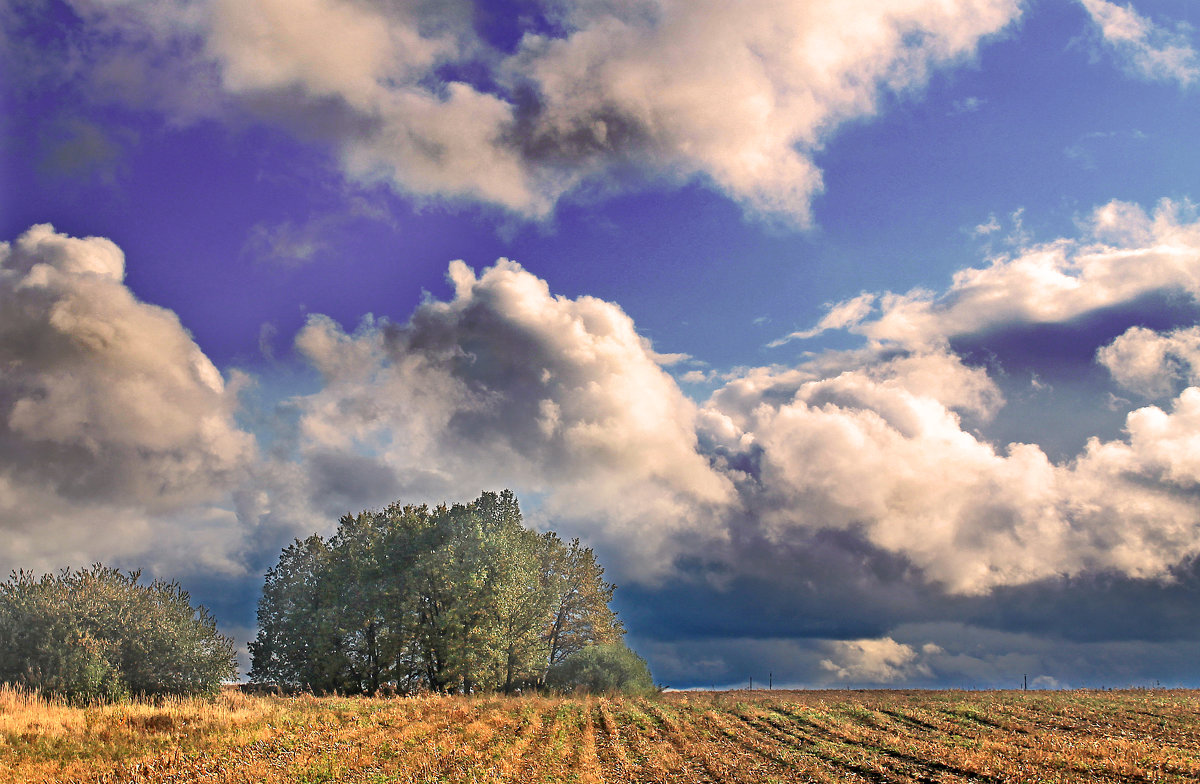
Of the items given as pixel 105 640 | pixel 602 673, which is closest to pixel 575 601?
pixel 602 673

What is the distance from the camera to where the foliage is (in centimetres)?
4422

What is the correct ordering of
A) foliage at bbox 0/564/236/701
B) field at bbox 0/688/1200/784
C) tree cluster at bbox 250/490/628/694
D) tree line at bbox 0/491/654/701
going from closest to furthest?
field at bbox 0/688/1200/784 → foliage at bbox 0/564/236/701 → tree line at bbox 0/491/654/701 → tree cluster at bbox 250/490/628/694

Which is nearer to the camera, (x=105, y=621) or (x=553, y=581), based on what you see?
(x=105, y=621)

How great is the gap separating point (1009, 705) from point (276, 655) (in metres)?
56.3

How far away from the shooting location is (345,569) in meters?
66.2

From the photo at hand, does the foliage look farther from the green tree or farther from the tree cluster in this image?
the green tree

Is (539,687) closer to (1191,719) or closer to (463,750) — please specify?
(463,750)

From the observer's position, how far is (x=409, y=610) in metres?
62.8

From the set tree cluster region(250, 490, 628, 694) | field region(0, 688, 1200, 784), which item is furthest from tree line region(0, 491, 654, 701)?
field region(0, 688, 1200, 784)

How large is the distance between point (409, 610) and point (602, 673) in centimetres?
1729

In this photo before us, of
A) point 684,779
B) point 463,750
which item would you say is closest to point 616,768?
point 684,779

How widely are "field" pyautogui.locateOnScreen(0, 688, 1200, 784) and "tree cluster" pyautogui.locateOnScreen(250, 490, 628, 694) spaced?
14.5 meters

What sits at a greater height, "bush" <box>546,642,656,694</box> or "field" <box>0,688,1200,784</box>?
"field" <box>0,688,1200,784</box>

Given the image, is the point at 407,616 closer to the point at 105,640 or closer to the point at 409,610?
the point at 409,610
